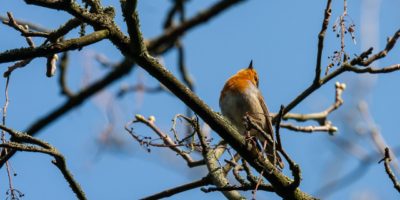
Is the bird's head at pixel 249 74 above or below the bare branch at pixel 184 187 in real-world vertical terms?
above

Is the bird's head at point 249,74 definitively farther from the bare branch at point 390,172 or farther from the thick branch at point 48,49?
the thick branch at point 48,49

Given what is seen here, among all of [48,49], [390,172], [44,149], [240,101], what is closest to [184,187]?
[44,149]

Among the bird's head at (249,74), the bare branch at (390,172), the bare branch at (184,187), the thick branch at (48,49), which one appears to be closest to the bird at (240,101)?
the bird's head at (249,74)

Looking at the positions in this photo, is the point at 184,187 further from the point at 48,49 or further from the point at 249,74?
the point at 249,74

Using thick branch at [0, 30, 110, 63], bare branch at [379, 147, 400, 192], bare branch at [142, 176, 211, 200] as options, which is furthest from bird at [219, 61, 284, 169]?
thick branch at [0, 30, 110, 63]

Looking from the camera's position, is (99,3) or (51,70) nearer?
(99,3)

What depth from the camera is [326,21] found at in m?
3.21

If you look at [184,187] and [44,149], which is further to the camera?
[184,187]

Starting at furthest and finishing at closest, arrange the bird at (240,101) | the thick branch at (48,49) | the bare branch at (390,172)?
1. the bird at (240,101)
2. the bare branch at (390,172)
3. the thick branch at (48,49)

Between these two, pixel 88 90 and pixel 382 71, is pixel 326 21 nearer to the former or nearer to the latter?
pixel 382 71

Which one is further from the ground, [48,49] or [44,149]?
[48,49]

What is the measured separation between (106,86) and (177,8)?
110 centimetres

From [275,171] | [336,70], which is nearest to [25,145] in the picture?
[275,171]

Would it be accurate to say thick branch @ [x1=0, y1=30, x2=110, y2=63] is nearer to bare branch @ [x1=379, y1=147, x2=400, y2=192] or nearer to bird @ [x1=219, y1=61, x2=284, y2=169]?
bare branch @ [x1=379, y1=147, x2=400, y2=192]
